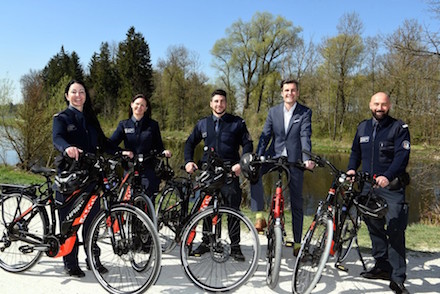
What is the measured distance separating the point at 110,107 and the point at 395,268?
50.4 meters

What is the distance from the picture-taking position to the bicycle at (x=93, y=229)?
11.0ft

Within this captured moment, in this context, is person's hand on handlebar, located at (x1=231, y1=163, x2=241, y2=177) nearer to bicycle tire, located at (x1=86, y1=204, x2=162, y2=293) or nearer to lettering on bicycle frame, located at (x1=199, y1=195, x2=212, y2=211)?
lettering on bicycle frame, located at (x1=199, y1=195, x2=212, y2=211)

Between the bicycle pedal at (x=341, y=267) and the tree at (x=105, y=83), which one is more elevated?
the tree at (x=105, y=83)

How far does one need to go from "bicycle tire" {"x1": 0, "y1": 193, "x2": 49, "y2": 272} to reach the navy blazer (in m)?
2.63

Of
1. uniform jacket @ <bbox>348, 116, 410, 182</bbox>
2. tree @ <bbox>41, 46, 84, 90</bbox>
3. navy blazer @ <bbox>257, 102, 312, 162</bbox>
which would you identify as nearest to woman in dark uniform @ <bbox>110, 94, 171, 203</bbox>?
navy blazer @ <bbox>257, 102, 312, 162</bbox>

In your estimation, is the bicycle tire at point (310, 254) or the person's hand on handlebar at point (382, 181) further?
the person's hand on handlebar at point (382, 181)

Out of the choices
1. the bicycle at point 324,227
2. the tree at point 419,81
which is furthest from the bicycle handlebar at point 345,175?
the tree at point 419,81

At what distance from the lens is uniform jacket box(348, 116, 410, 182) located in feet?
11.8

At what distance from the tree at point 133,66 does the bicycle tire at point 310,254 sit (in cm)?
4817

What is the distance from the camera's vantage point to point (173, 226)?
443 centimetres

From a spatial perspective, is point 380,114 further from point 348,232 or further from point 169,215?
point 169,215

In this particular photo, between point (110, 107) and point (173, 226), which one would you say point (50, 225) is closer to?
point (173, 226)

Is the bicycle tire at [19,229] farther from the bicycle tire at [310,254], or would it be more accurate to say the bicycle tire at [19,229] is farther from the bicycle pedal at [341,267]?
the bicycle pedal at [341,267]

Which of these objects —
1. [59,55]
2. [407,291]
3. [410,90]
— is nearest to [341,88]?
[410,90]
